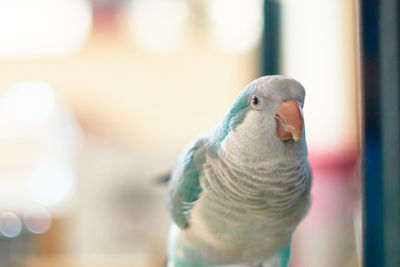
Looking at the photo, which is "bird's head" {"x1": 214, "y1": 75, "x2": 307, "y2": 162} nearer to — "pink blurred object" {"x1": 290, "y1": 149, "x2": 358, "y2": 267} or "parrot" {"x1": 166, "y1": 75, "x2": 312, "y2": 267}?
"parrot" {"x1": 166, "y1": 75, "x2": 312, "y2": 267}

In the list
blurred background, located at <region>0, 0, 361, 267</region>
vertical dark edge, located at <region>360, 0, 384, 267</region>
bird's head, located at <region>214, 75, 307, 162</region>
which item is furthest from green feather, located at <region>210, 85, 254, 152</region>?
blurred background, located at <region>0, 0, 361, 267</region>

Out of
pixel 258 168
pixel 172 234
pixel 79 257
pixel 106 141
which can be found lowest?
pixel 79 257

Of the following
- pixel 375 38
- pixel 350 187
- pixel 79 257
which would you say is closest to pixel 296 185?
pixel 375 38

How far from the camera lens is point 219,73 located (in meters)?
1.21

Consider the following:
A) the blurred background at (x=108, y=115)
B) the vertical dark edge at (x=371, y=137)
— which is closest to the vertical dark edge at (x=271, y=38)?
the blurred background at (x=108, y=115)

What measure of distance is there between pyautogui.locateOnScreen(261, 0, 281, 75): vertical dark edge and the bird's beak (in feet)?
1.27

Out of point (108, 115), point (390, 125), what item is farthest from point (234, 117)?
point (108, 115)

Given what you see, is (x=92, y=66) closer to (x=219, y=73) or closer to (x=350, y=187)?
(x=219, y=73)

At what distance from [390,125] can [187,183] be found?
193 mm

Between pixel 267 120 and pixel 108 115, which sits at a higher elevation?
pixel 267 120

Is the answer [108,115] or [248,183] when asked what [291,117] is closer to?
[248,183]

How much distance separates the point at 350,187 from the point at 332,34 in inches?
11.3

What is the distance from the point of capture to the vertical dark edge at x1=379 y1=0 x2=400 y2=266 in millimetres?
386

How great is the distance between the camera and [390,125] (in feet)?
1.29
